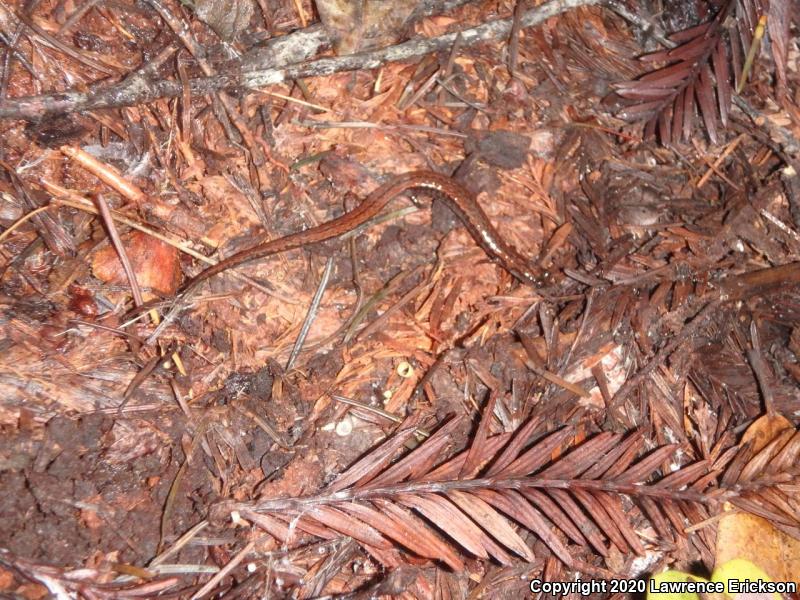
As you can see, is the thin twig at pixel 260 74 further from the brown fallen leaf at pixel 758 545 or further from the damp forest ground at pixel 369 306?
the brown fallen leaf at pixel 758 545

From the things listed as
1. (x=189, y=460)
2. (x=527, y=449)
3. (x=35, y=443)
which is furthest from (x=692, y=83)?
(x=35, y=443)

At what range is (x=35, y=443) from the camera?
7.32ft

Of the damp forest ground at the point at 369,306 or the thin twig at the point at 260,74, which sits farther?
the thin twig at the point at 260,74

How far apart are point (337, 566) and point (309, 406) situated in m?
Result: 0.72

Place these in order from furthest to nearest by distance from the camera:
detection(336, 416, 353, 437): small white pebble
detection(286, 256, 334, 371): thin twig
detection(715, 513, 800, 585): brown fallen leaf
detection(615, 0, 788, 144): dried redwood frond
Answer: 1. detection(615, 0, 788, 144): dried redwood frond
2. detection(286, 256, 334, 371): thin twig
3. detection(336, 416, 353, 437): small white pebble
4. detection(715, 513, 800, 585): brown fallen leaf

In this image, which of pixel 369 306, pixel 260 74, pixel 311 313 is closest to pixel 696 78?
pixel 369 306

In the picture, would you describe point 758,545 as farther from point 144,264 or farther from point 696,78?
point 144,264

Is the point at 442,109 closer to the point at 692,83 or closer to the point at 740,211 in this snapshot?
the point at 692,83

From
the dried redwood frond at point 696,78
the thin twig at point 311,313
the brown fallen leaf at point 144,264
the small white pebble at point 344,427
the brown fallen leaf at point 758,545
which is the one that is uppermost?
the brown fallen leaf at point 144,264

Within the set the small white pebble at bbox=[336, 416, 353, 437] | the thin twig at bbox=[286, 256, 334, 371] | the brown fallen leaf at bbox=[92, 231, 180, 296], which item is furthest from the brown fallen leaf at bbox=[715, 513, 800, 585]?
the brown fallen leaf at bbox=[92, 231, 180, 296]

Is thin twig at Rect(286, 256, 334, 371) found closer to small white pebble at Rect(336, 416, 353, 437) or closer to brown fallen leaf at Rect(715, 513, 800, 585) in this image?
small white pebble at Rect(336, 416, 353, 437)

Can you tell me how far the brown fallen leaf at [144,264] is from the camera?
261cm

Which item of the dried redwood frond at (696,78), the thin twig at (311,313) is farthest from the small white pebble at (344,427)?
the dried redwood frond at (696,78)

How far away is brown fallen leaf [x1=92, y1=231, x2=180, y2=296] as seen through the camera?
261cm
